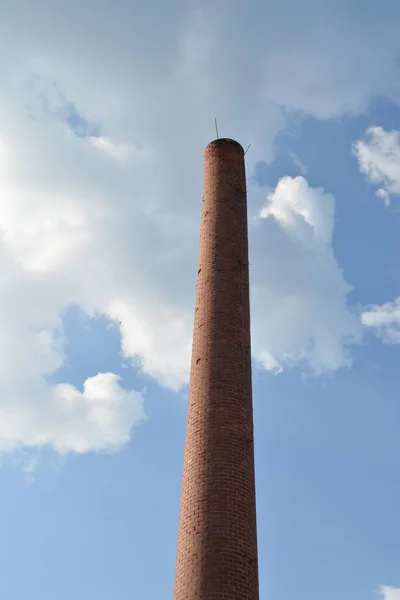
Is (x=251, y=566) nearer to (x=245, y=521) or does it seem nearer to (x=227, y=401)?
(x=245, y=521)

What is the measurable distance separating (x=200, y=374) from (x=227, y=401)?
79 cm

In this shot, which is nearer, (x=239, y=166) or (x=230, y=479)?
(x=230, y=479)

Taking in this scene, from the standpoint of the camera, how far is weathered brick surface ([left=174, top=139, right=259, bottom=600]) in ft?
30.6

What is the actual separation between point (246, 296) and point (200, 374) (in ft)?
7.05

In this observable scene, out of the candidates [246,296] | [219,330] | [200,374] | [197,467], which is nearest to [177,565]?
[197,467]

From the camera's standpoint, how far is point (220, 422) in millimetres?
10703

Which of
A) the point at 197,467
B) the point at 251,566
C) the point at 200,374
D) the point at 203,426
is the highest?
the point at 200,374

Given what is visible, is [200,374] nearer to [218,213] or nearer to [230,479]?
[230,479]

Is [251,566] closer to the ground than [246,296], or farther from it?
closer to the ground

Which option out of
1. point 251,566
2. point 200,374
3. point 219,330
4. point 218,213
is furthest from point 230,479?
point 218,213

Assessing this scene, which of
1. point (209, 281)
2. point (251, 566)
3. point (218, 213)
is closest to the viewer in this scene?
point (251, 566)

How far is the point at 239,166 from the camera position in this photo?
14828mm

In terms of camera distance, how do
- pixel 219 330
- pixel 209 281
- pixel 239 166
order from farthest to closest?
pixel 239 166 → pixel 209 281 → pixel 219 330

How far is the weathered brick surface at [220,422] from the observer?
30.6 ft
